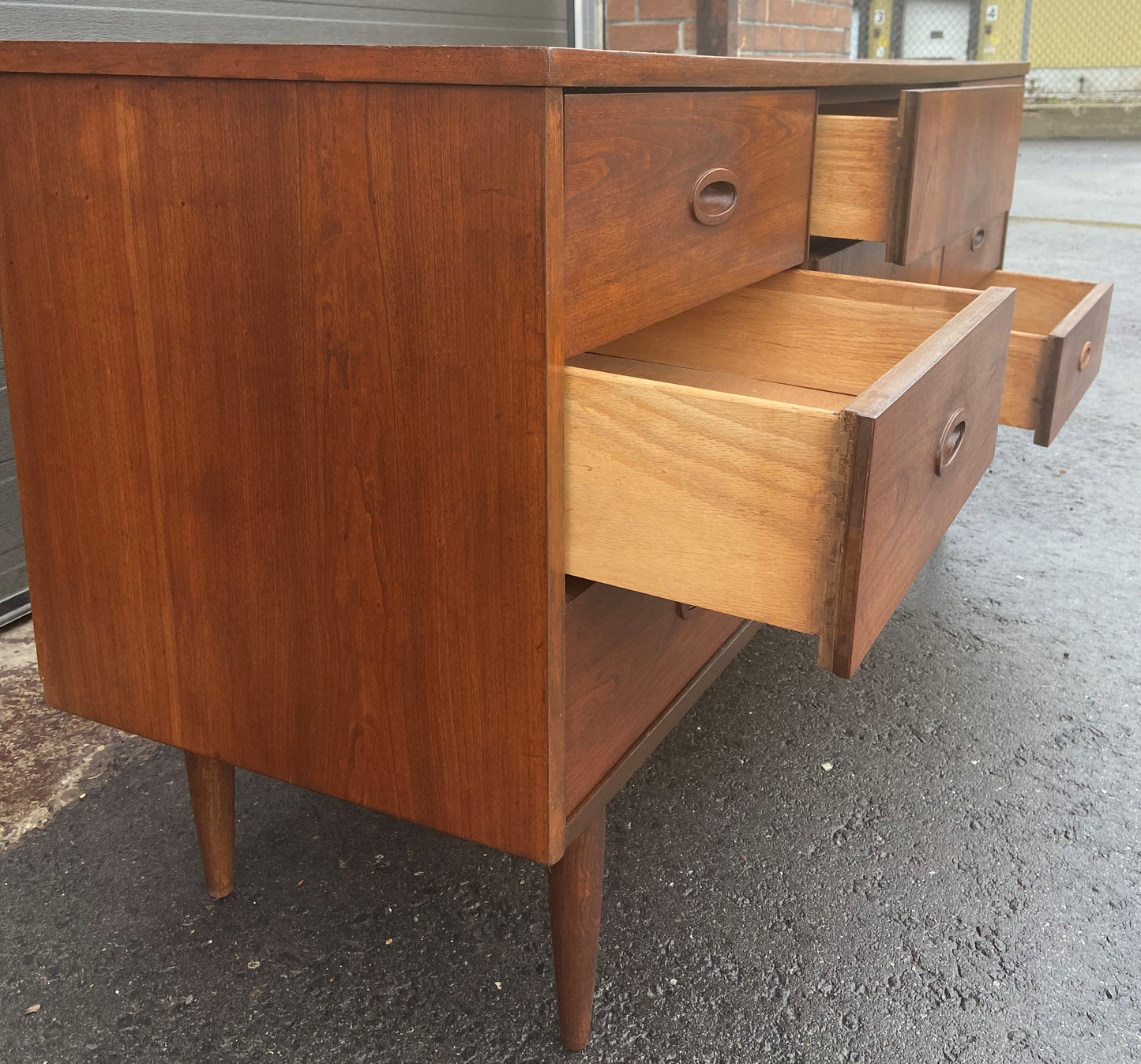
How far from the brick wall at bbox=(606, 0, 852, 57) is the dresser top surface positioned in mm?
1824

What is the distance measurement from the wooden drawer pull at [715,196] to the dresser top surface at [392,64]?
0.23 feet

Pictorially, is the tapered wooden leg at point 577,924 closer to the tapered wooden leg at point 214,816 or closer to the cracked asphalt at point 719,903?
the cracked asphalt at point 719,903

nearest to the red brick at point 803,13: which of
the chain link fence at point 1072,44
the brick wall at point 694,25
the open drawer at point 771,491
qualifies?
the brick wall at point 694,25

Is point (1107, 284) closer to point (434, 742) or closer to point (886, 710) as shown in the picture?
point (886, 710)

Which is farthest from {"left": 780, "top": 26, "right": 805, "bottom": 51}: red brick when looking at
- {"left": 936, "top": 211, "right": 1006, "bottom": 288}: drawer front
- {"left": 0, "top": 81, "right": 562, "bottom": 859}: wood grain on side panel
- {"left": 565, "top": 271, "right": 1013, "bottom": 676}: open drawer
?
{"left": 0, "top": 81, "right": 562, "bottom": 859}: wood grain on side panel

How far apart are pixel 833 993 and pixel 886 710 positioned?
0.57 meters

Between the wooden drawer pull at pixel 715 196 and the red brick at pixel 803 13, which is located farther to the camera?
the red brick at pixel 803 13

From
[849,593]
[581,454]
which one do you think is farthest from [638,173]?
[849,593]

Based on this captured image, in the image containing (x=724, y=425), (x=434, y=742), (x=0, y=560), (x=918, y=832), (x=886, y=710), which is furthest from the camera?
(x=0, y=560)

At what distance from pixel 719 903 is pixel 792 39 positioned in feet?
7.91

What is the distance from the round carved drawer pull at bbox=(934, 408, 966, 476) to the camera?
856 millimetres

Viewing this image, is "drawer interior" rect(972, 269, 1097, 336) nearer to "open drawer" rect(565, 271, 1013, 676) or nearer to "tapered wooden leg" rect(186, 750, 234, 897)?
"open drawer" rect(565, 271, 1013, 676)

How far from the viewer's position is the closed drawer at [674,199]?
74 centimetres

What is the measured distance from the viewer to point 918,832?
1326mm
